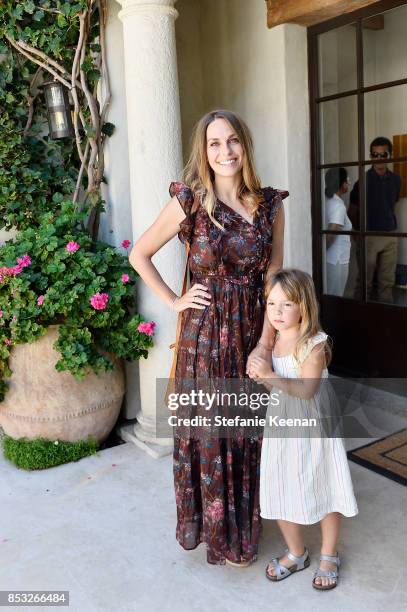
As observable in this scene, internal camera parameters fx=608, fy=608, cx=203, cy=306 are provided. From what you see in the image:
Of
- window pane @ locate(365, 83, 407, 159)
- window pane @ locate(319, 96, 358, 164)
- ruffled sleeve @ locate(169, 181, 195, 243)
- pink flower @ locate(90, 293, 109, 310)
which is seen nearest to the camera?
ruffled sleeve @ locate(169, 181, 195, 243)

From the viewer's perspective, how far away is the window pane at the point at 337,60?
370 cm

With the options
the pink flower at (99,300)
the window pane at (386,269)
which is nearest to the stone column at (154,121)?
the pink flower at (99,300)

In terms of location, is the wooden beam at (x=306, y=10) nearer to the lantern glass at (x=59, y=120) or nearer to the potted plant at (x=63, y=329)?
the lantern glass at (x=59, y=120)

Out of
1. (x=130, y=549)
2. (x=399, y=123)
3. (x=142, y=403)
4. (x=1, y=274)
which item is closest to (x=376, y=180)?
(x=399, y=123)

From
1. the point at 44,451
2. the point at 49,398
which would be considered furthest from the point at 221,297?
the point at 44,451

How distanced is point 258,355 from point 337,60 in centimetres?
249

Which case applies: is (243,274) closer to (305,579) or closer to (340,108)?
(305,579)

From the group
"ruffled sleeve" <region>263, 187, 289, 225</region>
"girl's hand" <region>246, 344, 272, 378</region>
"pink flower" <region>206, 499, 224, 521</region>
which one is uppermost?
"ruffled sleeve" <region>263, 187, 289, 225</region>

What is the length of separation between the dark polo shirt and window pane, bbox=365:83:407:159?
0.58 feet

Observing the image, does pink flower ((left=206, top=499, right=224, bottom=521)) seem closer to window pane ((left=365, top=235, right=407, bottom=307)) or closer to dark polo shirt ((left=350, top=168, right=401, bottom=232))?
window pane ((left=365, top=235, right=407, bottom=307))

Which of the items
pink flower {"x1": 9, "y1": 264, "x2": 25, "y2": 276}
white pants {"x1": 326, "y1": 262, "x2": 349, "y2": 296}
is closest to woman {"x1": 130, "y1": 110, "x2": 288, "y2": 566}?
pink flower {"x1": 9, "y1": 264, "x2": 25, "y2": 276}

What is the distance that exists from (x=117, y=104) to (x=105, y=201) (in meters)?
0.55

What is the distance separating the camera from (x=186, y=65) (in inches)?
177

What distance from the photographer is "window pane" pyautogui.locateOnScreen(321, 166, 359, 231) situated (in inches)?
153
